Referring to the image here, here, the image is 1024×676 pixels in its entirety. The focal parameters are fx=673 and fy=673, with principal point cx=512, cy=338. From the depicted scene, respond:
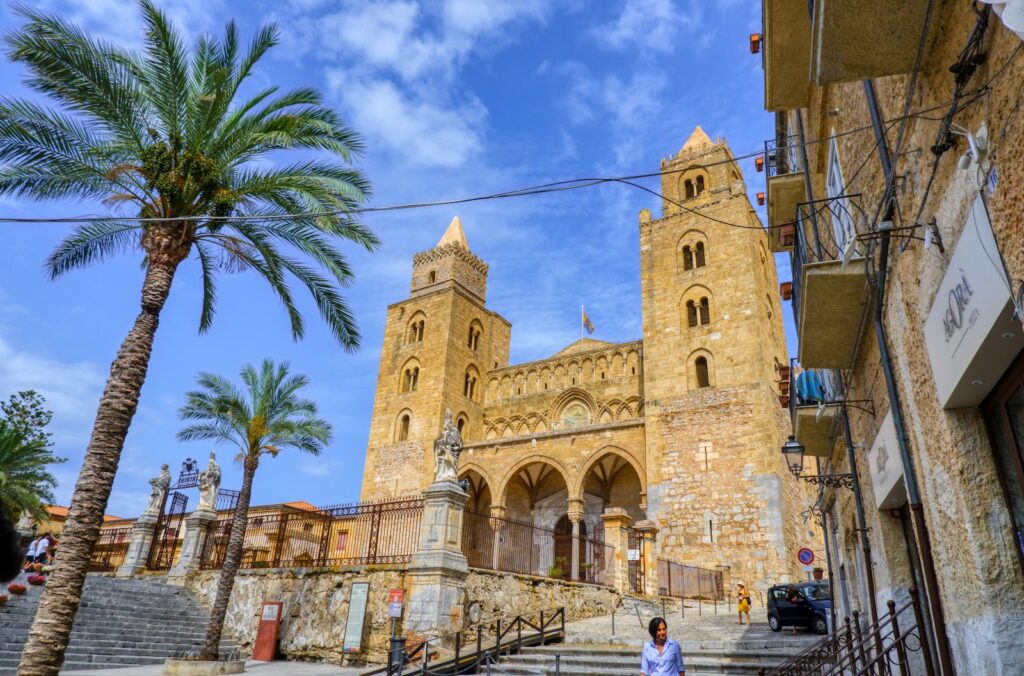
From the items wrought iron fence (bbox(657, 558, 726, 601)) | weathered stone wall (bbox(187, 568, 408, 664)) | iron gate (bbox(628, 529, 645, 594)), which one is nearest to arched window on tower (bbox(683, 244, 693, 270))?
wrought iron fence (bbox(657, 558, 726, 601))

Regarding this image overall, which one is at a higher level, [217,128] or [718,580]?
[217,128]

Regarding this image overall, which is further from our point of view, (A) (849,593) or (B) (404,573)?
(B) (404,573)

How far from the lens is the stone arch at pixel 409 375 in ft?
106

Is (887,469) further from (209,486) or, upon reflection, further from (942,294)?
(209,486)

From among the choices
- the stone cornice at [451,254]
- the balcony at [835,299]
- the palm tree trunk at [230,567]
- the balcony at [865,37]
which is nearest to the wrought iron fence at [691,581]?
the palm tree trunk at [230,567]

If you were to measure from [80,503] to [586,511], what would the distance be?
22.2 meters

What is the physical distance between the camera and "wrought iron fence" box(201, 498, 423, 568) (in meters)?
14.1

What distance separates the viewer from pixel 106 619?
13.5 metres

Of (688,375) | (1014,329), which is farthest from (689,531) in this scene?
(1014,329)

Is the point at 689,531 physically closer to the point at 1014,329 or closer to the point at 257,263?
the point at 257,263

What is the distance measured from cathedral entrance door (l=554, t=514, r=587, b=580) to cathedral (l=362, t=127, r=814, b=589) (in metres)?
0.18

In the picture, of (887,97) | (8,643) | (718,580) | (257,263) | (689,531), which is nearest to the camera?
(887,97)

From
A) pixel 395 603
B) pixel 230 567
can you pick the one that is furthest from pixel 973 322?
pixel 230 567

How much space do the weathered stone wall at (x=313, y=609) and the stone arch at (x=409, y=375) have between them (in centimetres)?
1711
